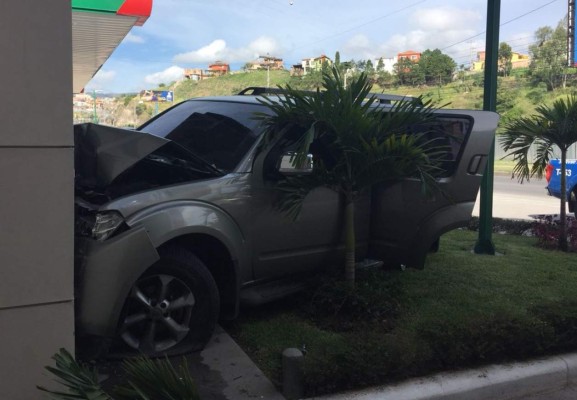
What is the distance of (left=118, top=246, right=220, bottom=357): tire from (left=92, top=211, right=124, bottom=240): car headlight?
0.37m

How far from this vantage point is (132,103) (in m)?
109

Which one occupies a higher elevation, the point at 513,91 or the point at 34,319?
the point at 513,91

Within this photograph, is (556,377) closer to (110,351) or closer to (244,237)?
(244,237)

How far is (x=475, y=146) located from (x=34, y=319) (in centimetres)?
396

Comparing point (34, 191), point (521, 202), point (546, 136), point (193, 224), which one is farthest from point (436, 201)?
point (521, 202)

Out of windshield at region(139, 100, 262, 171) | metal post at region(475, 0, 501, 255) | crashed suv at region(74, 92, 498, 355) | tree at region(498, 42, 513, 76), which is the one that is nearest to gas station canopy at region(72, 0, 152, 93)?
windshield at region(139, 100, 262, 171)

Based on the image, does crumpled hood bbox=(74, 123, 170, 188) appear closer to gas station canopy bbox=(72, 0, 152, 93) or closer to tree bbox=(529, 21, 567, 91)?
gas station canopy bbox=(72, 0, 152, 93)

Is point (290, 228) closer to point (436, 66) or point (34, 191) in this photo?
point (34, 191)

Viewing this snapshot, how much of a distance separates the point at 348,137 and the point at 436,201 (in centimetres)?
121

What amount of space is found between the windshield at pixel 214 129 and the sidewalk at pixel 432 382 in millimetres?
1443

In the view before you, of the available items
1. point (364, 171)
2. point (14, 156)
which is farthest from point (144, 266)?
point (364, 171)

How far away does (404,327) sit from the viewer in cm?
420

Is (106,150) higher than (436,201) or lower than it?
higher

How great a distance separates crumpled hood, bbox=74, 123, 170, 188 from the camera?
3.64 m
